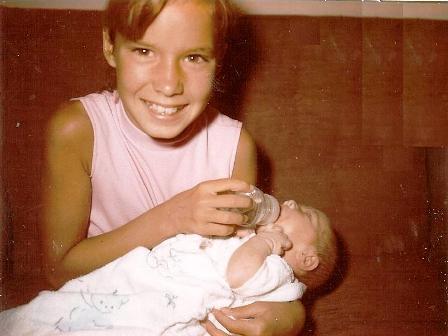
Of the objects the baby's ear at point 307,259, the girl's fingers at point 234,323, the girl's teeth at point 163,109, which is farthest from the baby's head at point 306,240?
the girl's teeth at point 163,109

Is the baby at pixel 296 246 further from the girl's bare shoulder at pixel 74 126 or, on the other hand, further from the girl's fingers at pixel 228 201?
the girl's bare shoulder at pixel 74 126

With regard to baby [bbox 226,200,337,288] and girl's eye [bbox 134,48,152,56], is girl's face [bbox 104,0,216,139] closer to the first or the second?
girl's eye [bbox 134,48,152,56]

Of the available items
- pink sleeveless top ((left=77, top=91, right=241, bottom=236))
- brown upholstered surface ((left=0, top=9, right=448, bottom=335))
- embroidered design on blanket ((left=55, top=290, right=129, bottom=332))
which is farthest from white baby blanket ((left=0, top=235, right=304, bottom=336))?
brown upholstered surface ((left=0, top=9, right=448, bottom=335))

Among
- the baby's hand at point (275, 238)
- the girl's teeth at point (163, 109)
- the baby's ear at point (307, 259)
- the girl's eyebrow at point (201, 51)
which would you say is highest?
the girl's eyebrow at point (201, 51)

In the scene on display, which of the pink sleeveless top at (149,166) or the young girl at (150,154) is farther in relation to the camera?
the pink sleeveless top at (149,166)

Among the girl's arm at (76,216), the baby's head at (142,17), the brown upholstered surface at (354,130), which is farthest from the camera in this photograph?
the brown upholstered surface at (354,130)

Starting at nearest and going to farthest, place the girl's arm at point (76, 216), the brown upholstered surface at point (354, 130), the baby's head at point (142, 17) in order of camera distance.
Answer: the baby's head at point (142, 17), the girl's arm at point (76, 216), the brown upholstered surface at point (354, 130)

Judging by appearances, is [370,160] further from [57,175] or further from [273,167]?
[57,175]

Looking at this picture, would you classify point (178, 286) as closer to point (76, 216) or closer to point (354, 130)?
point (76, 216)
